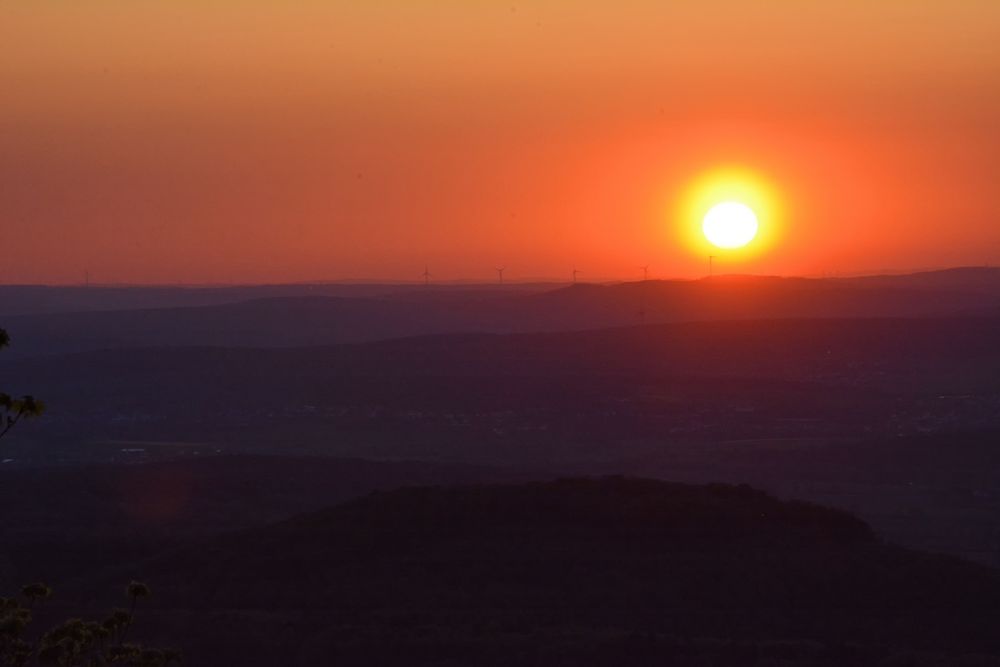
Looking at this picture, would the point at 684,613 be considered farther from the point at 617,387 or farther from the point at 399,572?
the point at 617,387

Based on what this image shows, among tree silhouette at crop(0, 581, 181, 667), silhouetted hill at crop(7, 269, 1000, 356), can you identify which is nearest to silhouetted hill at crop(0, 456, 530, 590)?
tree silhouette at crop(0, 581, 181, 667)

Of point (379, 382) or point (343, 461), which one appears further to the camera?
point (379, 382)

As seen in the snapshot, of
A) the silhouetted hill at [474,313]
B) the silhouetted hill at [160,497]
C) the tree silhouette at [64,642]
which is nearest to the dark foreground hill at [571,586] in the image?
the silhouetted hill at [160,497]

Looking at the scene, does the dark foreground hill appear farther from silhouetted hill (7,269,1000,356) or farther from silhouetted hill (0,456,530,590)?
silhouetted hill (7,269,1000,356)

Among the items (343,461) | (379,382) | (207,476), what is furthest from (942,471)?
(379,382)

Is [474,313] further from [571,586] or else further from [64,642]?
[64,642]

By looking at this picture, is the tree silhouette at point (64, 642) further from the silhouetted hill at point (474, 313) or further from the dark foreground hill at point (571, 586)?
the silhouetted hill at point (474, 313)
